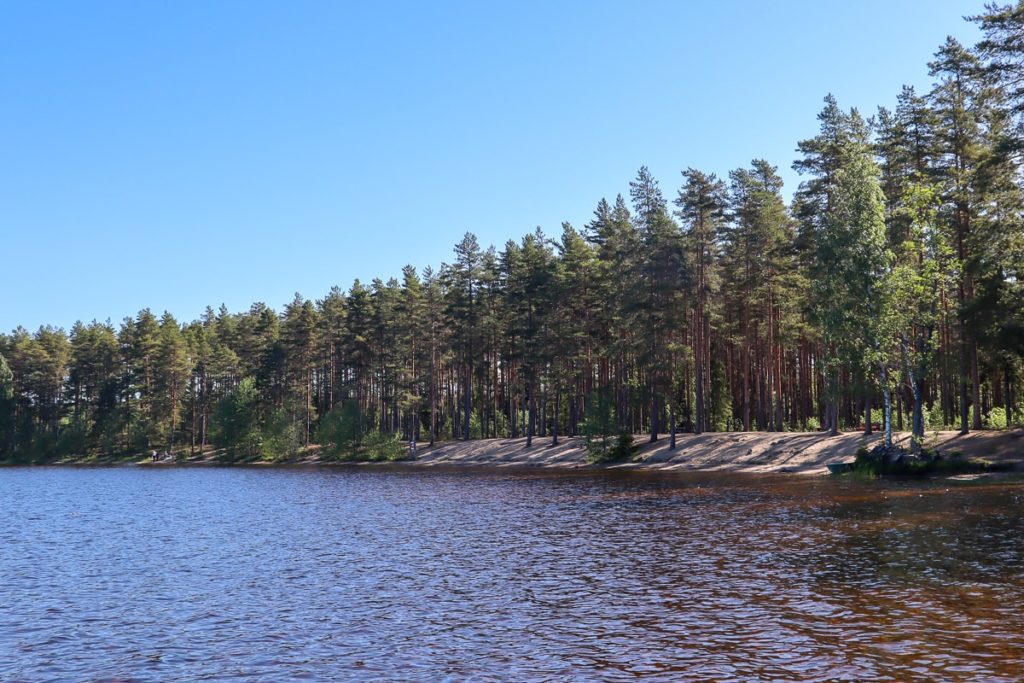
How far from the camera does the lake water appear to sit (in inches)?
496

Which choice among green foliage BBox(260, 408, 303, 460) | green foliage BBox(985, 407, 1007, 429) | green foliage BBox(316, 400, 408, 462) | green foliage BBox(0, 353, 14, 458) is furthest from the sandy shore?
green foliage BBox(0, 353, 14, 458)

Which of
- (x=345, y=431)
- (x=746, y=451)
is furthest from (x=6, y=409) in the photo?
(x=746, y=451)

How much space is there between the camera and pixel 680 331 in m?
65.5

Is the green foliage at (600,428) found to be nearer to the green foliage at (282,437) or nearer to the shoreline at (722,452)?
the shoreline at (722,452)

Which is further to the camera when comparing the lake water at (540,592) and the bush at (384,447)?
the bush at (384,447)

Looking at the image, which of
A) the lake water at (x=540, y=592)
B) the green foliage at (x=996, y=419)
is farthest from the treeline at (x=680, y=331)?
the lake water at (x=540, y=592)

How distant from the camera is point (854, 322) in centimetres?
4728

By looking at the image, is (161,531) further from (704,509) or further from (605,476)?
(605,476)

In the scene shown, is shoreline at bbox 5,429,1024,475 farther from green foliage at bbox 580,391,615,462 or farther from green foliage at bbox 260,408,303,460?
green foliage at bbox 260,408,303,460

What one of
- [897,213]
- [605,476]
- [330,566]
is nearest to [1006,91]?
[897,213]

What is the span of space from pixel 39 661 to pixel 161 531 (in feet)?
63.5

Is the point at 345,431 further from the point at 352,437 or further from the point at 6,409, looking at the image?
the point at 6,409

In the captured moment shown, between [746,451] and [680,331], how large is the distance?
41.8 ft

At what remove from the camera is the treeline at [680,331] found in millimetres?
46688
